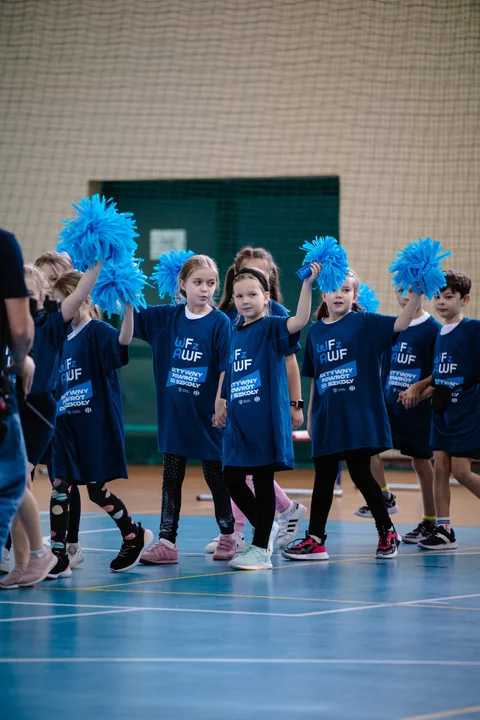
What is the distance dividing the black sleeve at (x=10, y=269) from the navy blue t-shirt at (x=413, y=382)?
3.72m

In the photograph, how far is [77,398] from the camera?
5.32 meters

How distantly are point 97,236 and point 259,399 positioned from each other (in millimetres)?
1258

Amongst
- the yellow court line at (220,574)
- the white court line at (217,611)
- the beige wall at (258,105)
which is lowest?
the yellow court line at (220,574)

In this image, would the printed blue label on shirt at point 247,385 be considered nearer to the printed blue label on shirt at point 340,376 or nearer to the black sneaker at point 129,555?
the printed blue label on shirt at point 340,376

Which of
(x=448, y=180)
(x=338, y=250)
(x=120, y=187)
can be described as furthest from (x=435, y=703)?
(x=120, y=187)

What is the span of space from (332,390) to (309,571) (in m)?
0.97

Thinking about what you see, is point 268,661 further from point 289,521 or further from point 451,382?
point 451,382

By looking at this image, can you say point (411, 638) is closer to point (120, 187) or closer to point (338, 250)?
point (338, 250)

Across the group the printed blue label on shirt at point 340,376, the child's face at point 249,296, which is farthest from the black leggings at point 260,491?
the child's face at point 249,296

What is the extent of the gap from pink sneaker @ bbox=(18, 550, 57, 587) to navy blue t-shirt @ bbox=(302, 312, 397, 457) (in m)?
1.60

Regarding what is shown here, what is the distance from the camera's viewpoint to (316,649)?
363cm

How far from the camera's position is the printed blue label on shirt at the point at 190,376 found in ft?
18.6

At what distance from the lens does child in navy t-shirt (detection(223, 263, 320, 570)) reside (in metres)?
5.36

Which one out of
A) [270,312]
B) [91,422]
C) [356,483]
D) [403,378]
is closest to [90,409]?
[91,422]
